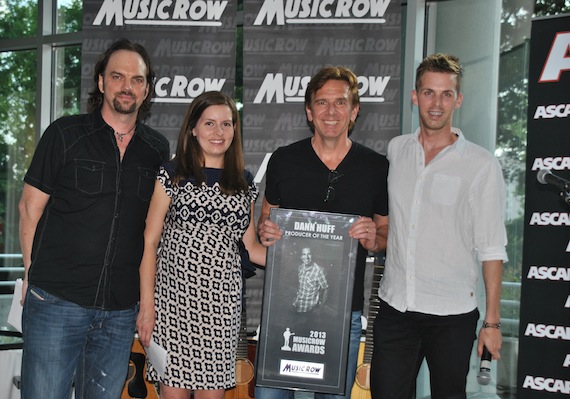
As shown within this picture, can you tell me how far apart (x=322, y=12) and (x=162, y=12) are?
1167mm

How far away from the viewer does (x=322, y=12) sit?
462 cm

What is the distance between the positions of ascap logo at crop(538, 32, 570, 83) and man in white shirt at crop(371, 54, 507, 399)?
1448mm

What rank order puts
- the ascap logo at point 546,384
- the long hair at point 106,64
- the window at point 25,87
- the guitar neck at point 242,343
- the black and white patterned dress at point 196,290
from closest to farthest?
1. the black and white patterned dress at point 196,290
2. the long hair at point 106,64
3. the ascap logo at point 546,384
4. the guitar neck at point 242,343
5. the window at point 25,87

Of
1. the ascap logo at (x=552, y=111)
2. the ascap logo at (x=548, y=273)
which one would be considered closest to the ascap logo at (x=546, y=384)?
the ascap logo at (x=548, y=273)

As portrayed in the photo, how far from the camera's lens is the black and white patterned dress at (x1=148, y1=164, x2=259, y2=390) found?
2.90m

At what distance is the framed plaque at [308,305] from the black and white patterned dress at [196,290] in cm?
19

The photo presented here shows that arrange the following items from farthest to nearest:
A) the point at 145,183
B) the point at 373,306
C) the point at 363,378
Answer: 1. the point at 363,378
2. the point at 373,306
3. the point at 145,183

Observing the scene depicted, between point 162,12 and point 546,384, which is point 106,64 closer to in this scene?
point 162,12

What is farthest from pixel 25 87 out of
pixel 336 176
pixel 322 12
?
pixel 336 176

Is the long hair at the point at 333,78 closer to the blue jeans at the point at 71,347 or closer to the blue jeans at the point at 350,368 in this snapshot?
the blue jeans at the point at 350,368

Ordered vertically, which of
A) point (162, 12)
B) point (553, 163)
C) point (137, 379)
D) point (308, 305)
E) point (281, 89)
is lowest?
point (137, 379)

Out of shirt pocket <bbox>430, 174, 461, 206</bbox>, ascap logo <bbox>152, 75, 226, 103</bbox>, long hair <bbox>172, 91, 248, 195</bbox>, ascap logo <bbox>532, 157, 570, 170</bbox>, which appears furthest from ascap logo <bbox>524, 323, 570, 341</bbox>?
ascap logo <bbox>152, 75, 226, 103</bbox>

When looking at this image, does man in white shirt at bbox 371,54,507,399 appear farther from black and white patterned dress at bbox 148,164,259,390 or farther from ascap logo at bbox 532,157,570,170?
ascap logo at bbox 532,157,570,170

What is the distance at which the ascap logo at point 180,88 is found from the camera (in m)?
4.81
